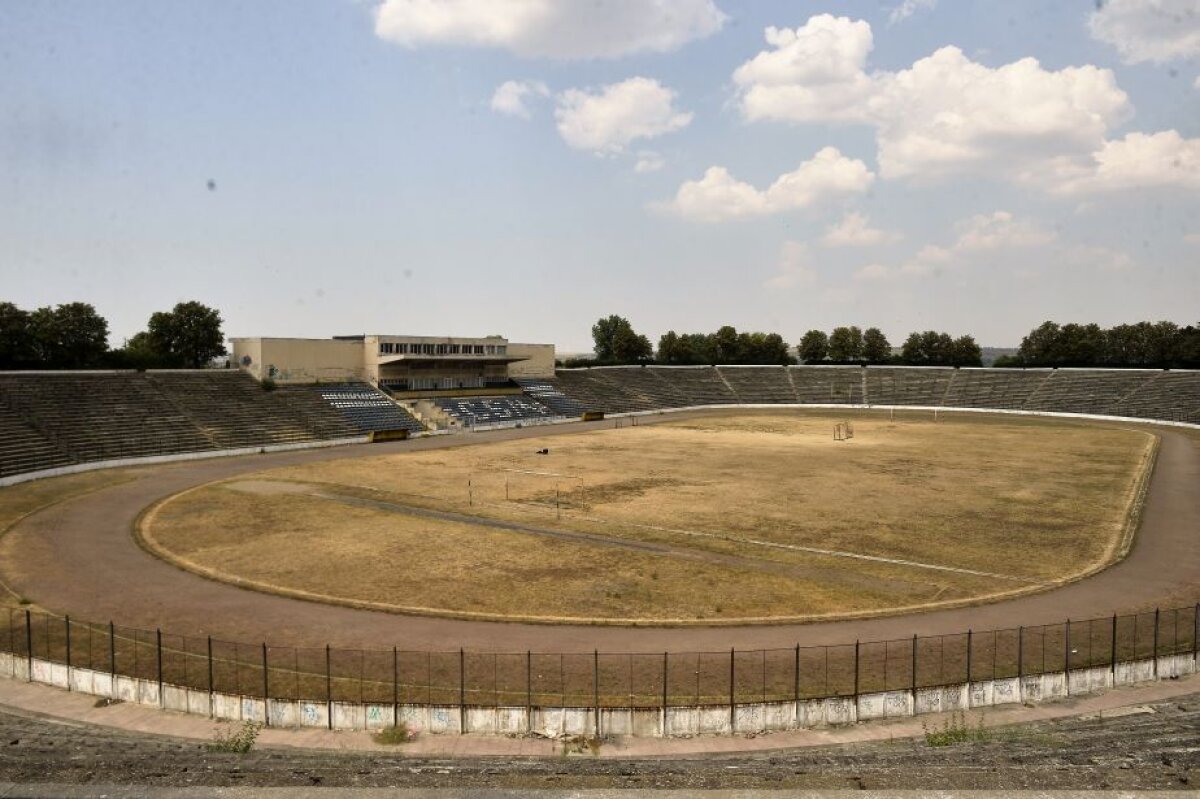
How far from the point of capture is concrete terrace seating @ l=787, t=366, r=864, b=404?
14138 cm

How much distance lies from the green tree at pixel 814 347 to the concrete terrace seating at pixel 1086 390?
49129 mm

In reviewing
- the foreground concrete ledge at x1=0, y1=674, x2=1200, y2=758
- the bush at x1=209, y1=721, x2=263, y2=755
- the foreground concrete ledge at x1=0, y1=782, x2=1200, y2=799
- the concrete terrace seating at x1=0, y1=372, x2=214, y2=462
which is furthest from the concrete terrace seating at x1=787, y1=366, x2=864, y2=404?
the bush at x1=209, y1=721, x2=263, y2=755

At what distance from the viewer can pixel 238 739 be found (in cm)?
1902

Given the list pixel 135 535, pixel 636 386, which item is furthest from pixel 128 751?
pixel 636 386

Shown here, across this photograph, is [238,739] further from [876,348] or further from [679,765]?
[876,348]

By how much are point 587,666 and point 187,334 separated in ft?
351

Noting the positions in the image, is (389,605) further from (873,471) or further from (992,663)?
(873,471)

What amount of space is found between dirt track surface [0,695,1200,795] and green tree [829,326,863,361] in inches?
Result: 6230

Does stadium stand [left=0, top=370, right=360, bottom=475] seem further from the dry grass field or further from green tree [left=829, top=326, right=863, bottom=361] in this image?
green tree [left=829, top=326, right=863, bottom=361]

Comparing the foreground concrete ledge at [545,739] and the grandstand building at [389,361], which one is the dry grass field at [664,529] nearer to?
the foreground concrete ledge at [545,739]

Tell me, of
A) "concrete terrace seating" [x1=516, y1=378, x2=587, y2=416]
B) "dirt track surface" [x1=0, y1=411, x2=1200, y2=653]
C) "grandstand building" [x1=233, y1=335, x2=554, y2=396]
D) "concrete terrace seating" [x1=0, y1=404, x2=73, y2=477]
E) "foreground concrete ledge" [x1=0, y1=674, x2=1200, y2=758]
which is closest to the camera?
"foreground concrete ledge" [x1=0, y1=674, x2=1200, y2=758]

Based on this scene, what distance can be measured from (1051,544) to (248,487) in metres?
51.5

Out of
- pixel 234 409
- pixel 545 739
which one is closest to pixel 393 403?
pixel 234 409

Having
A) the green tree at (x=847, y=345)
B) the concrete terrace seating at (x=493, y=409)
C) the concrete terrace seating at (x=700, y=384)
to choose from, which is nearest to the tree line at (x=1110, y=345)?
the green tree at (x=847, y=345)
